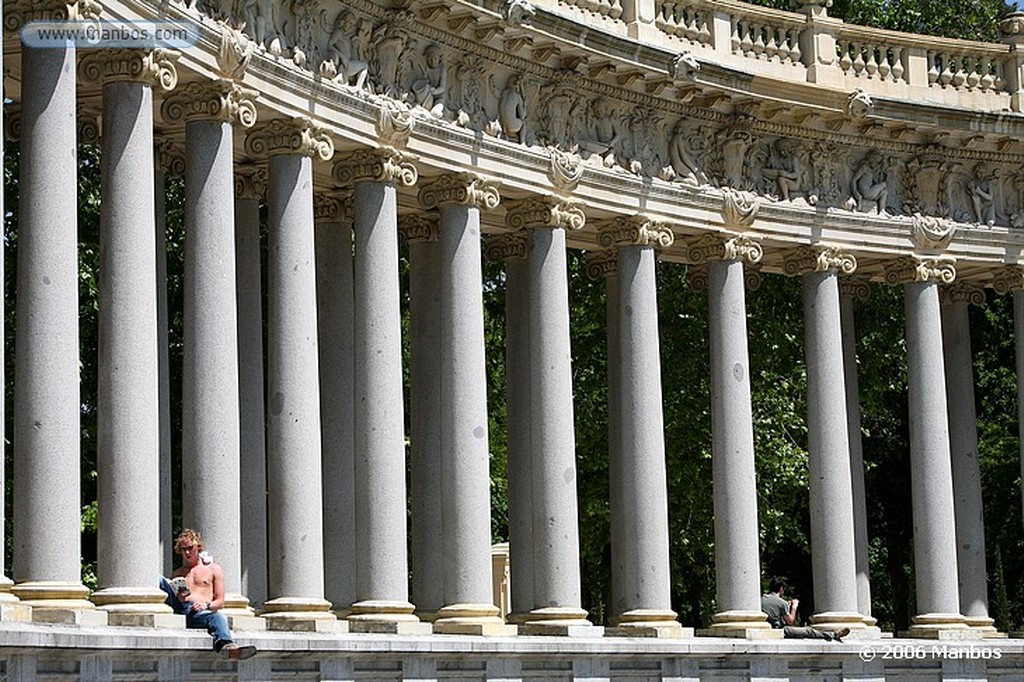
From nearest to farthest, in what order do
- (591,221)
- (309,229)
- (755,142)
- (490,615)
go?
(309,229) → (490,615) → (591,221) → (755,142)

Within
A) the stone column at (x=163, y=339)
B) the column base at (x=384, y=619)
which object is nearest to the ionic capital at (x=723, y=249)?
the column base at (x=384, y=619)

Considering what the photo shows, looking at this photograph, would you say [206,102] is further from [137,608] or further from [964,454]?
[964,454]

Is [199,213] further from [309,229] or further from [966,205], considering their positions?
[966,205]

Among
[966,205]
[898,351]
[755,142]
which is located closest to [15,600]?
[755,142]

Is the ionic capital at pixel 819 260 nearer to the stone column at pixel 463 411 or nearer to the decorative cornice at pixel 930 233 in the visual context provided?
the decorative cornice at pixel 930 233

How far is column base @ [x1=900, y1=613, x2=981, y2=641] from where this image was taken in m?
87.2

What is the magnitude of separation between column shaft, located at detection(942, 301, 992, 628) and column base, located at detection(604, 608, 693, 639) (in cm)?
1802

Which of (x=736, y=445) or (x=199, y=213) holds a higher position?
(x=199, y=213)

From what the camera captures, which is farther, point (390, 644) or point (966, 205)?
point (966, 205)

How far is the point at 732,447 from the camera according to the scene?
270 ft

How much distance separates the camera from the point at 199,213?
6144 cm

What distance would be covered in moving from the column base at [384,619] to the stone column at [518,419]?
10690 mm

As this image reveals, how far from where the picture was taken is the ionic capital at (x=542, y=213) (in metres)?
77.2

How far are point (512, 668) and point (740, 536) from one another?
1620 centimetres
